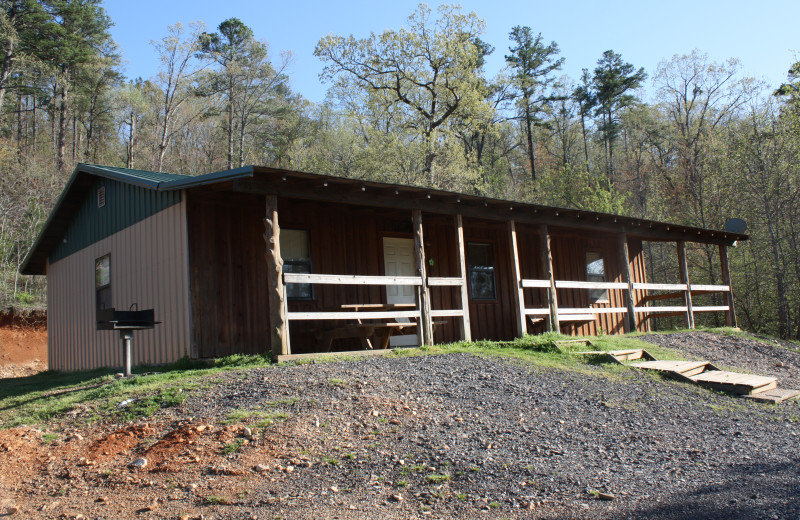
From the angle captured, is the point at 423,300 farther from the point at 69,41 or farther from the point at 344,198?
the point at 69,41

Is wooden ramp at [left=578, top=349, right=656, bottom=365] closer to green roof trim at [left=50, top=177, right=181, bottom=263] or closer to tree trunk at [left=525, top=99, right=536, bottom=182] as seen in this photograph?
green roof trim at [left=50, top=177, right=181, bottom=263]

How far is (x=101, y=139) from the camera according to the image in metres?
33.4

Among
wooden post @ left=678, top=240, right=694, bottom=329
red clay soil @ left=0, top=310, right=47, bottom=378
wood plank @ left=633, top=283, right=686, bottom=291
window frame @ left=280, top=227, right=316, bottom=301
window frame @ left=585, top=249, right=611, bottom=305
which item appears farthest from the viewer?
red clay soil @ left=0, top=310, right=47, bottom=378

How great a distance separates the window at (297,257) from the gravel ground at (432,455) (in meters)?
3.14

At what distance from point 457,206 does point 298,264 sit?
3.08 m

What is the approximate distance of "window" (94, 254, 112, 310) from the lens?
1301cm

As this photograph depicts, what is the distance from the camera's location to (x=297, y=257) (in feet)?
37.2

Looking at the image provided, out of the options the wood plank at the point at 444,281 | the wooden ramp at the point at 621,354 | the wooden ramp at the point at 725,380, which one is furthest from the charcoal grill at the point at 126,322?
the wooden ramp at the point at 725,380

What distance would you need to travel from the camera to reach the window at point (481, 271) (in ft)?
46.8

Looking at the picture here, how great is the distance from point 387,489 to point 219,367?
489 cm

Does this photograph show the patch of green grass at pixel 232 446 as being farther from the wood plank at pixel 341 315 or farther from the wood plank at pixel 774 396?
the wood plank at pixel 774 396

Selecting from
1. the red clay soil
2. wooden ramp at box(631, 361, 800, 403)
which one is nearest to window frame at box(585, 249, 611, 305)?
wooden ramp at box(631, 361, 800, 403)

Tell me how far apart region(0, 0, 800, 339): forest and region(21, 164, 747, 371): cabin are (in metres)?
6.95

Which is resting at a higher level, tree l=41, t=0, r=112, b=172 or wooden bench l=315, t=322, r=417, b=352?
tree l=41, t=0, r=112, b=172
